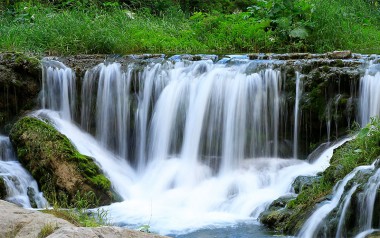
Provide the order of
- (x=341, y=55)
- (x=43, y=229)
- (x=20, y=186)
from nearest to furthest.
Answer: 1. (x=43, y=229)
2. (x=20, y=186)
3. (x=341, y=55)

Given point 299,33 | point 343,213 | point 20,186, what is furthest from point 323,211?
point 299,33

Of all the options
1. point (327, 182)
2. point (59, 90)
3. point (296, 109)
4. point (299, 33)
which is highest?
point (299, 33)

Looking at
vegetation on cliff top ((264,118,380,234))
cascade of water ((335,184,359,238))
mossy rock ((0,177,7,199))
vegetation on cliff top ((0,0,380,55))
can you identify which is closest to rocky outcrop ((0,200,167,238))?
cascade of water ((335,184,359,238))

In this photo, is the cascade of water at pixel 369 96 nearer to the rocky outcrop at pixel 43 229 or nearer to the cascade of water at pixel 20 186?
the cascade of water at pixel 20 186

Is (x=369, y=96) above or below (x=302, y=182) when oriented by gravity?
above

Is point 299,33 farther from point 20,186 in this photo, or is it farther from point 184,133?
point 20,186

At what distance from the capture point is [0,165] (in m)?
9.22

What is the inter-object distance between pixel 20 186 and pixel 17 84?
286 cm

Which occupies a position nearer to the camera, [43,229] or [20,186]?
[43,229]

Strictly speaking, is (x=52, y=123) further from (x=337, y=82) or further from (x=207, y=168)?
(x=337, y=82)

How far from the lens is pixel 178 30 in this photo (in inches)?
640

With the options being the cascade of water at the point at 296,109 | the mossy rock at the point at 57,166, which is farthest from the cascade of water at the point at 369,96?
the mossy rock at the point at 57,166

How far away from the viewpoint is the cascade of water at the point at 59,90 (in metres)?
11.3

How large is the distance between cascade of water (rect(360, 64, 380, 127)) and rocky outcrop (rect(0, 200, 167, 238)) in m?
6.09
